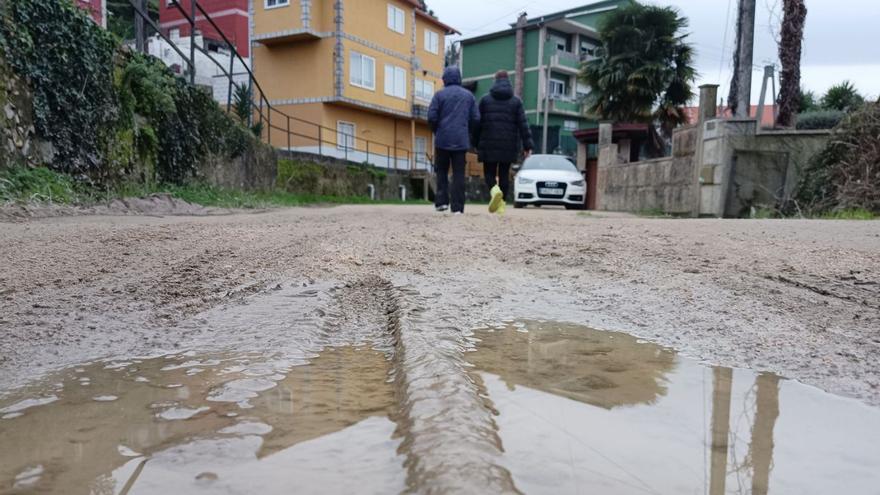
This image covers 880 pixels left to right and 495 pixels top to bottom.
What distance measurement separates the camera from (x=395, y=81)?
2717cm

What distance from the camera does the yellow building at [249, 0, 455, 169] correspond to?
78.1 feet

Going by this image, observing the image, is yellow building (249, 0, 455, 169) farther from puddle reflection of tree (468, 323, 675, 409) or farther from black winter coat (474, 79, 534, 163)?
puddle reflection of tree (468, 323, 675, 409)

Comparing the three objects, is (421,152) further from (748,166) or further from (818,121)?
(748,166)

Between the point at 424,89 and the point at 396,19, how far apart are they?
12.0 ft

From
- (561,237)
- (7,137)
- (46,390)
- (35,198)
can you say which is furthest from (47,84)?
(46,390)

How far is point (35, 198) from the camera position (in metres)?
4.97

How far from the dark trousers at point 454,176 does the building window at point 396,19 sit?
848 inches

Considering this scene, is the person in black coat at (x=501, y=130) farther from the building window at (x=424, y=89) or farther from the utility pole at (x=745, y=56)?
the building window at (x=424, y=89)

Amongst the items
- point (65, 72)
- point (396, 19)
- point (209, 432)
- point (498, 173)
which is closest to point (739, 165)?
point (498, 173)

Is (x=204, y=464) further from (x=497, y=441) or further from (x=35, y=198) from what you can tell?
(x=35, y=198)

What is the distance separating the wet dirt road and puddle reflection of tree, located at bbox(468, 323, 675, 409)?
0.01 m

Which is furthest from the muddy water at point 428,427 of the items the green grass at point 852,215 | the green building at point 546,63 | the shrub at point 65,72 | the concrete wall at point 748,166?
the green building at point 546,63

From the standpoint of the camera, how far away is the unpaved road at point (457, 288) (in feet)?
5.57

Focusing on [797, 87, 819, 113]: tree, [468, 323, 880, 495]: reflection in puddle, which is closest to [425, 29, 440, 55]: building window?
[797, 87, 819, 113]: tree
